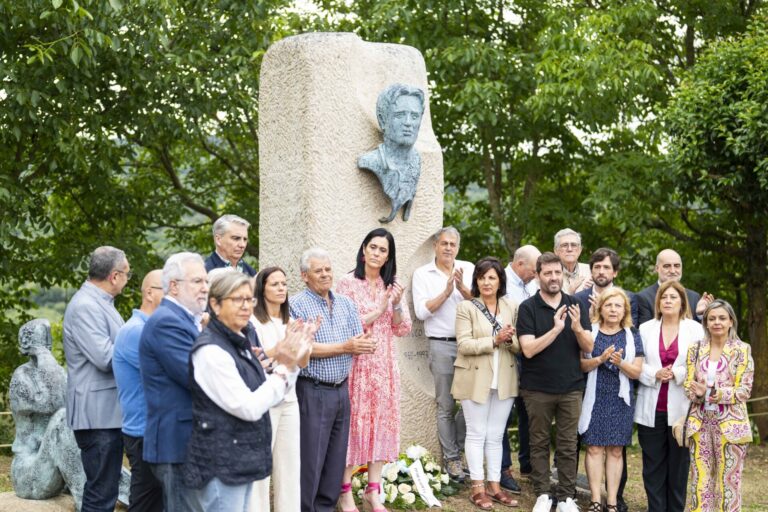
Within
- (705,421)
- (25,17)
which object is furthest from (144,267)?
(705,421)

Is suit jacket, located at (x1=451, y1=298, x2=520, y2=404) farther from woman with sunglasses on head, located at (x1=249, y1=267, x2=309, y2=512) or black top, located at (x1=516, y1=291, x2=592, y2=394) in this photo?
woman with sunglasses on head, located at (x1=249, y1=267, x2=309, y2=512)

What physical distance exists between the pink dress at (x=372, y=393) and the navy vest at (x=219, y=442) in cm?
217

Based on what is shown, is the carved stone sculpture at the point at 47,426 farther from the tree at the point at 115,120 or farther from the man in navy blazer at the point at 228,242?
the tree at the point at 115,120

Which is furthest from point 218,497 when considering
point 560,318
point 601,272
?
point 601,272

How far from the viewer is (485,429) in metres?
6.77

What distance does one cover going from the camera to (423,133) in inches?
306

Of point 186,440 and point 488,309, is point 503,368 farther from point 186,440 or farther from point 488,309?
point 186,440

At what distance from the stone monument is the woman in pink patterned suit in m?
0.64

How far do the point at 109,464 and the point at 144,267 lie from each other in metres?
5.72

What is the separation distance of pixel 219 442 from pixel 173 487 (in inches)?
15.6

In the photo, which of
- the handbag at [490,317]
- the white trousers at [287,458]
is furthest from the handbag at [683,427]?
the white trousers at [287,458]

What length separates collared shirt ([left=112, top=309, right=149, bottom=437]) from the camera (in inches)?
191

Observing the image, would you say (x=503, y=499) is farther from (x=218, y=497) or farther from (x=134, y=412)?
(x=218, y=497)

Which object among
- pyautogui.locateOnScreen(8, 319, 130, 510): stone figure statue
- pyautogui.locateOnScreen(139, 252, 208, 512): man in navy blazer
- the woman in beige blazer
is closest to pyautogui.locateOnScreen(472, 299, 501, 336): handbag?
the woman in beige blazer
